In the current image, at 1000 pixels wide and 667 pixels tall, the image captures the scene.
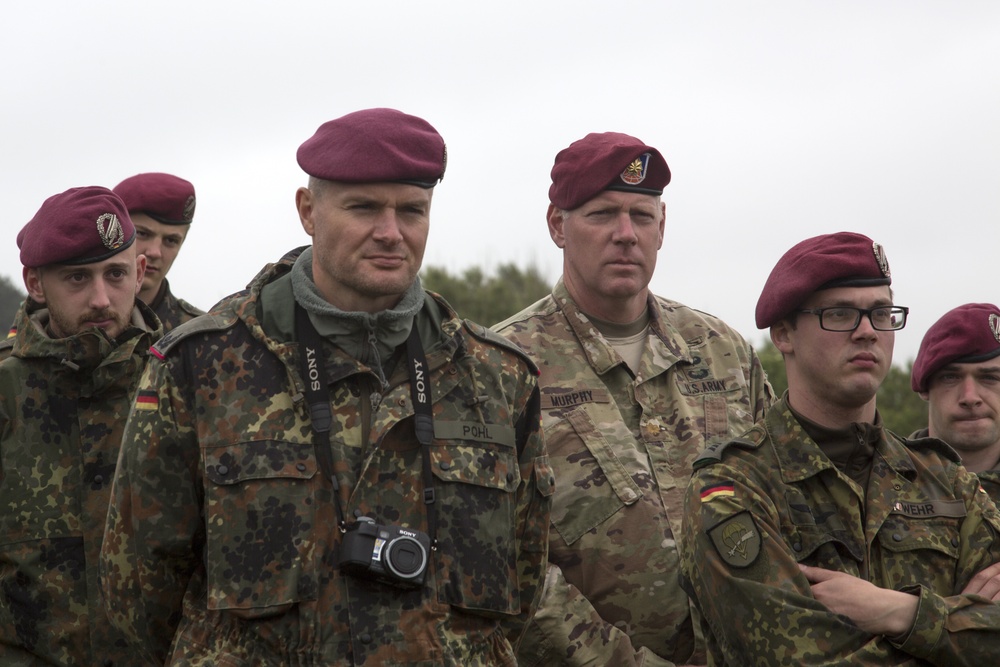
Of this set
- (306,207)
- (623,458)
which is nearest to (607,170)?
(623,458)

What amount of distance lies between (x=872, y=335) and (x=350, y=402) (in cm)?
175

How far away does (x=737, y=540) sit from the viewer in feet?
13.5

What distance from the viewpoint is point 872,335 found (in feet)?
14.6

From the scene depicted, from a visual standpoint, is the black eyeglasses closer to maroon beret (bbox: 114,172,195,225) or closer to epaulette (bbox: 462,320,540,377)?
epaulette (bbox: 462,320,540,377)

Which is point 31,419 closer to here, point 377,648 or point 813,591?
point 377,648

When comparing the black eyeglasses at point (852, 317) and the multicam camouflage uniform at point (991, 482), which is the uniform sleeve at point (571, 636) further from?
the multicam camouflage uniform at point (991, 482)

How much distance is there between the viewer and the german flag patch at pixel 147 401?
12.9 feet

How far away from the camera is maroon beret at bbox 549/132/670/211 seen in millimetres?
5656

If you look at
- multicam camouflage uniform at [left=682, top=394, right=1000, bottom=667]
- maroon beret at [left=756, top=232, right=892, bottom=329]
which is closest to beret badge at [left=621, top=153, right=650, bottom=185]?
maroon beret at [left=756, top=232, right=892, bottom=329]

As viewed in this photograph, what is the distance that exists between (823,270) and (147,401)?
2233 mm

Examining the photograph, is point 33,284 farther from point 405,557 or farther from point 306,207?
point 405,557

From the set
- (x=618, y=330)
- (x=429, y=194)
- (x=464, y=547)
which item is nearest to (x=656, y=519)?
(x=618, y=330)

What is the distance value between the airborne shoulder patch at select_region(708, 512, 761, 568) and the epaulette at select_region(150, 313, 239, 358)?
1608 millimetres

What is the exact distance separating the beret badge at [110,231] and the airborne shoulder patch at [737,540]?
9.27ft
